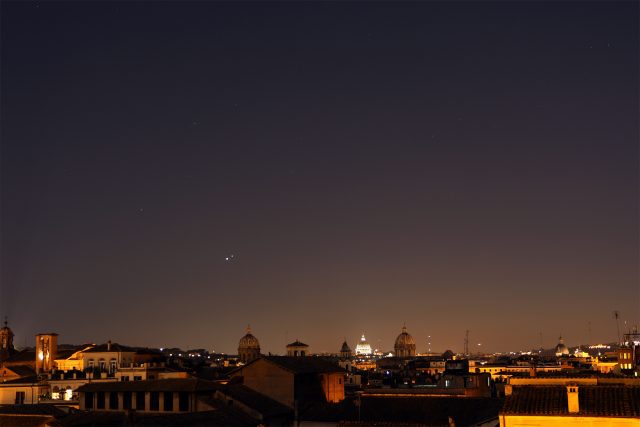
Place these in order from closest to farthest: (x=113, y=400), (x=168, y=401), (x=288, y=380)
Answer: (x=168, y=401) → (x=113, y=400) → (x=288, y=380)

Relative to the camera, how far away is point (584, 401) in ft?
102

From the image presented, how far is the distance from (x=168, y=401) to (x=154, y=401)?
135 centimetres

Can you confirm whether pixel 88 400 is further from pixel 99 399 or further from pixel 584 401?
pixel 584 401

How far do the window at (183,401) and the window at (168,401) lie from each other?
0.80 metres

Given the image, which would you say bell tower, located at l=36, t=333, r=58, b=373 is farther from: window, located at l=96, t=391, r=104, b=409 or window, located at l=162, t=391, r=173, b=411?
window, located at l=162, t=391, r=173, b=411

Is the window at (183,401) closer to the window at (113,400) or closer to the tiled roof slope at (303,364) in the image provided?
the window at (113,400)

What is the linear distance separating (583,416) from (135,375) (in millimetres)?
68288

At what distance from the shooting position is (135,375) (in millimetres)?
90062

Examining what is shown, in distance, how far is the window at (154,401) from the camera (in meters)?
58.1

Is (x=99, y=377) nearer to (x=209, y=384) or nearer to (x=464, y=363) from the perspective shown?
(x=209, y=384)

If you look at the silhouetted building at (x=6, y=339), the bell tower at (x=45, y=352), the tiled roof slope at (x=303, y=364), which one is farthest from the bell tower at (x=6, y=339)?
the tiled roof slope at (x=303, y=364)

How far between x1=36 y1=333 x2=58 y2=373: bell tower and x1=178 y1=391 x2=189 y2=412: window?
200 ft

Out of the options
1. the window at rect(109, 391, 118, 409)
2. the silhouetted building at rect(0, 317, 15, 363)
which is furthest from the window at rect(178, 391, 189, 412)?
the silhouetted building at rect(0, 317, 15, 363)

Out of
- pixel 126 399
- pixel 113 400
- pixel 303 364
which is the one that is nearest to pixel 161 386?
pixel 126 399
